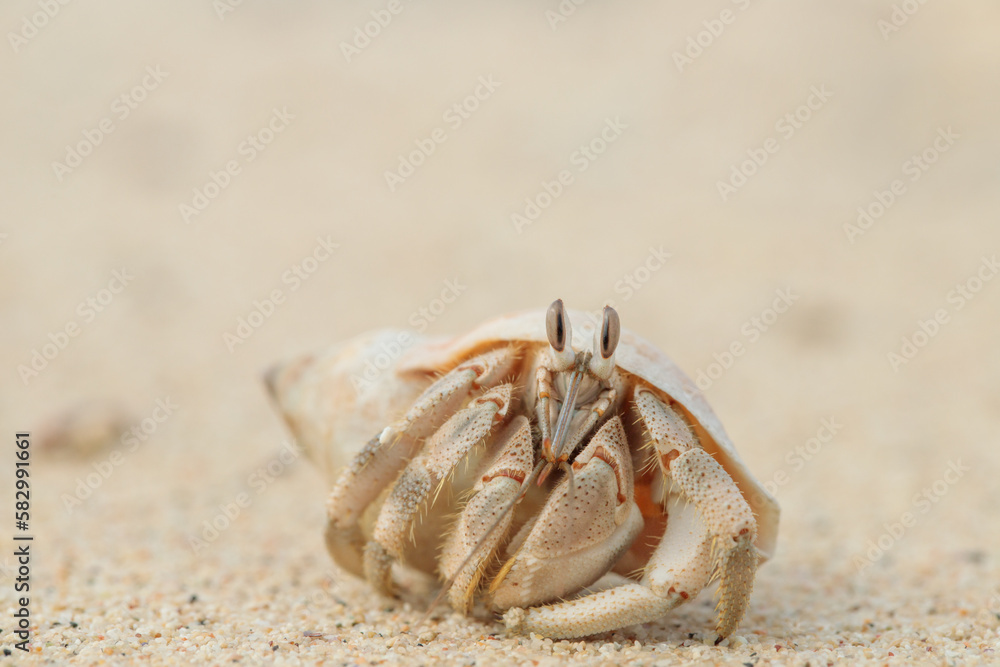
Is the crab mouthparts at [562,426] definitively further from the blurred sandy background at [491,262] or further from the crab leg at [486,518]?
the blurred sandy background at [491,262]

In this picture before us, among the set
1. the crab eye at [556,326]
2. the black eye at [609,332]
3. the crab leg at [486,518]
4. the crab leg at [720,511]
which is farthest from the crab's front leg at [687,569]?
the crab eye at [556,326]

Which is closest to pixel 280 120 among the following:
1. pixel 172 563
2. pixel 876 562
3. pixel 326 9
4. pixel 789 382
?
pixel 326 9

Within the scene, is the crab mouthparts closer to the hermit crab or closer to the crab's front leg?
the hermit crab

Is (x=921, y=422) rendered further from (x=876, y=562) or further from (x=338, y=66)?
(x=338, y=66)

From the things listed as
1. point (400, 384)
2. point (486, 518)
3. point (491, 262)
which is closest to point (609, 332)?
point (486, 518)

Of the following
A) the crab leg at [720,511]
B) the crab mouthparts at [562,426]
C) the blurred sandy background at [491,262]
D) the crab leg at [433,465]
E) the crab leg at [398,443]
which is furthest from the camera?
the blurred sandy background at [491,262]

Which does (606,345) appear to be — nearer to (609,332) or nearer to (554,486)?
(609,332)

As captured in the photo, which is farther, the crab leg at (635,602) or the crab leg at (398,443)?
the crab leg at (398,443)
